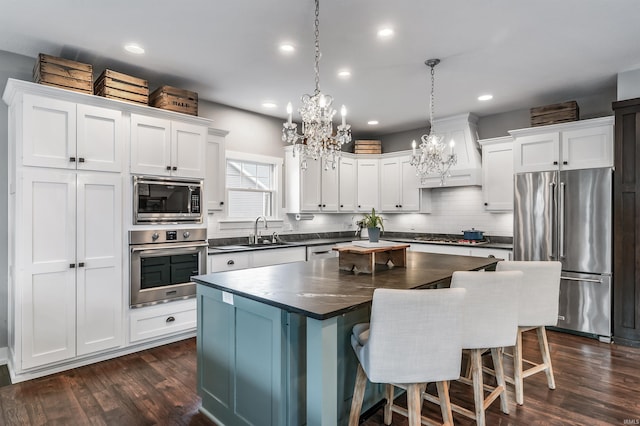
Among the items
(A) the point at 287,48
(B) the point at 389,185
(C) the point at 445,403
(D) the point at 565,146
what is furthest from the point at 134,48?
(D) the point at 565,146

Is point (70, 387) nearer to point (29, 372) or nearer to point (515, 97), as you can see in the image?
point (29, 372)

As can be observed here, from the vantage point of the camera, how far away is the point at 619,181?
150 inches

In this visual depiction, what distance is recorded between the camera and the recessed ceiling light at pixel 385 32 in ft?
9.44

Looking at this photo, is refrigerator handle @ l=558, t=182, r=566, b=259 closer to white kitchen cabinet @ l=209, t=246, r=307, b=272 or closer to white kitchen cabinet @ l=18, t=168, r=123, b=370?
white kitchen cabinet @ l=209, t=246, r=307, b=272

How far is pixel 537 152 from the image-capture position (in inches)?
173

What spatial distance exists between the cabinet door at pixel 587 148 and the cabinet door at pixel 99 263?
4.89m

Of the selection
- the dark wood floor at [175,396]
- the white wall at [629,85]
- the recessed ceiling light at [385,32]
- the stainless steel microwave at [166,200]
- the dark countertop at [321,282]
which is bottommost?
the dark wood floor at [175,396]

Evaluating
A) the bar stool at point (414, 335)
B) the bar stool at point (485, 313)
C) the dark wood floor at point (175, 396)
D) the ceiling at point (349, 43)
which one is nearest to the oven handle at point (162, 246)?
the dark wood floor at point (175, 396)

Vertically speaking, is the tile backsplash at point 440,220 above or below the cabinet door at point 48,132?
below

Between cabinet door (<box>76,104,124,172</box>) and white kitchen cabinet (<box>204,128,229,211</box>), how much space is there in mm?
1049

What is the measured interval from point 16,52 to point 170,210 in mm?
1941

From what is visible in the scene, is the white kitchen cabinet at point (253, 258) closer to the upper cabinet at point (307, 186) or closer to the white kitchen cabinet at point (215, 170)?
the white kitchen cabinet at point (215, 170)

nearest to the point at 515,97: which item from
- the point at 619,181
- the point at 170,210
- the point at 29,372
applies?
the point at 619,181

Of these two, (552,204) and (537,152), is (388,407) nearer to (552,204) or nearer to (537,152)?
(552,204)
